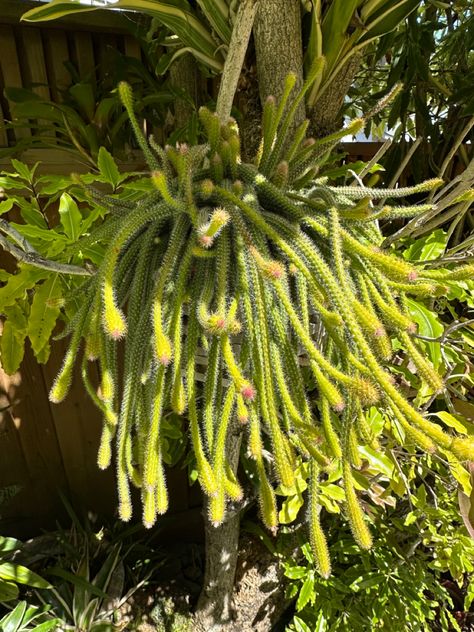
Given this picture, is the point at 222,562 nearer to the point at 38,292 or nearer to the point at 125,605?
the point at 125,605

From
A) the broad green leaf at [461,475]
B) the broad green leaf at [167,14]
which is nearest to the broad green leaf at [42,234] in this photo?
the broad green leaf at [167,14]

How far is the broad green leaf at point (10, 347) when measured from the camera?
34.5 inches

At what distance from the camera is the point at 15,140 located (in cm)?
135

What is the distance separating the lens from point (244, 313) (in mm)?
540

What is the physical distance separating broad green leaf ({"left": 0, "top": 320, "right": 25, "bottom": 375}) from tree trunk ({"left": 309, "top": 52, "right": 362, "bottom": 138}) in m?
0.70

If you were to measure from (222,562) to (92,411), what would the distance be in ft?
2.41

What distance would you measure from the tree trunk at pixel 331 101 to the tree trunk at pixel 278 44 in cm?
8

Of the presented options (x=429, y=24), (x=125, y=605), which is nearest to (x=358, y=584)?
(x=125, y=605)

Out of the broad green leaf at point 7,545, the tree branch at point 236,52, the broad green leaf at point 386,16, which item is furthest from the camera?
the broad green leaf at point 7,545

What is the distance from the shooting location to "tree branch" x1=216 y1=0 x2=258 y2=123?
630mm

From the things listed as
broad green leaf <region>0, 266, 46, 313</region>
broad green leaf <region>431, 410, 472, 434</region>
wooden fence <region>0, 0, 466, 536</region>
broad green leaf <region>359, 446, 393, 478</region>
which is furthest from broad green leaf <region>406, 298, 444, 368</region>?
wooden fence <region>0, 0, 466, 536</region>

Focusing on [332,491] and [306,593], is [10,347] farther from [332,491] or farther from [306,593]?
[306,593]

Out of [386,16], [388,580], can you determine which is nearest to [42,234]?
[386,16]

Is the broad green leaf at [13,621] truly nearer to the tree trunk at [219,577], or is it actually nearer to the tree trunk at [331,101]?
the tree trunk at [219,577]
